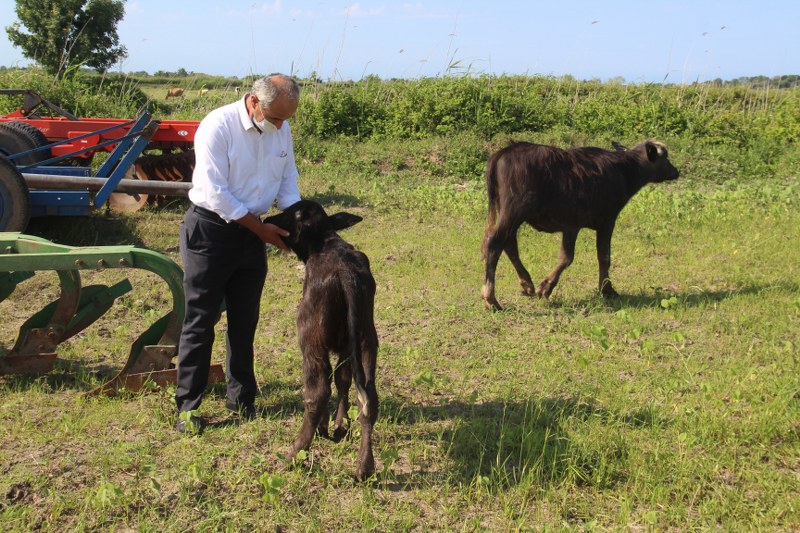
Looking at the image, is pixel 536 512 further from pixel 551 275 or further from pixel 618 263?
pixel 618 263

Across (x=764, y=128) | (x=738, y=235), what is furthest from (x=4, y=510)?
(x=764, y=128)

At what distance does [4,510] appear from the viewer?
3.63 m

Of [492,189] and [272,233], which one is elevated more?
[492,189]

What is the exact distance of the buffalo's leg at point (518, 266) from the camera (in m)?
7.34

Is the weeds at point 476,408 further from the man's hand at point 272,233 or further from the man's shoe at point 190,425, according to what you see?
the man's hand at point 272,233

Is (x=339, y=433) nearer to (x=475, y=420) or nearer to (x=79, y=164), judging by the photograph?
(x=475, y=420)

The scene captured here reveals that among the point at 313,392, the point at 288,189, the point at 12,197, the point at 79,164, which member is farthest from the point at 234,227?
the point at 79,164

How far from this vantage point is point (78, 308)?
5.54 metres

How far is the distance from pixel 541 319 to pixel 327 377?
319 cm

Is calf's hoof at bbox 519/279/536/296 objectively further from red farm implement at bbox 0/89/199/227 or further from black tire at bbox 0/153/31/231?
black tire at bbox 0/153/31/231

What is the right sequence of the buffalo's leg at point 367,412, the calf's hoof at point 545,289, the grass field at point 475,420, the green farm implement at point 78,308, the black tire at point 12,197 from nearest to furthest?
the grass field at point 475,420, the buffalo's leg at point 367,412, the green farm implement at point 78,308, the calf's hoof at point 545,289, the black tire at point 12,197

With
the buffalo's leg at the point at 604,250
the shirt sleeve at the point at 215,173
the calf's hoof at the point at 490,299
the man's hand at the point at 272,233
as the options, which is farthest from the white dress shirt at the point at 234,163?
the buffalo's leg at the point at 604,250

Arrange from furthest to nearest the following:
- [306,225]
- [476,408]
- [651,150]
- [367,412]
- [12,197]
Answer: [651,150], [12,197], [476,408], [306,225], [367,412]

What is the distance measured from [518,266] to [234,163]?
12.6 ft
